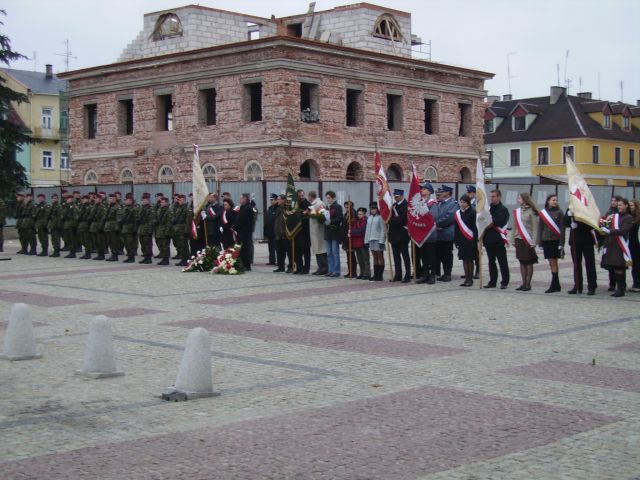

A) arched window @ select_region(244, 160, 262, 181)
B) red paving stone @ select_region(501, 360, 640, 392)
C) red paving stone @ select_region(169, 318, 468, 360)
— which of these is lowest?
red paving stone @ select_region(501, 360, 640, 392)

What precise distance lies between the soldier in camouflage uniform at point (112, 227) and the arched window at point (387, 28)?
22635 millimetres

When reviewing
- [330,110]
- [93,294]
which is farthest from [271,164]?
[93,294]

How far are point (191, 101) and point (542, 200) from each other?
16.8 metres

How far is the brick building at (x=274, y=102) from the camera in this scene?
41.8m

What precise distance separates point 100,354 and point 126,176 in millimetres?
39647

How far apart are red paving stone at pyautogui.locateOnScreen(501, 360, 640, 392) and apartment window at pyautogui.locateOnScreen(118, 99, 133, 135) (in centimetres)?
4110

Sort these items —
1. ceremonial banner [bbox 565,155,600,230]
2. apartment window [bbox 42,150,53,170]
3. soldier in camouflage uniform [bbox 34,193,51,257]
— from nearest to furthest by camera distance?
ceremonial banner [bbox 565,155,600,230] → soldier in camouflage uniform [bbox 34,193,51,257] → apartment window [bbox 42,150,53,170]

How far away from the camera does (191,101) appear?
44.9 m

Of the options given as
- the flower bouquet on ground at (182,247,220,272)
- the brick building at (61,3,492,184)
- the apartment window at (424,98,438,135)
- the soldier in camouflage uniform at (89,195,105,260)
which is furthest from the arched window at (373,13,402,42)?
the flower bouquet on ground at (182,247,220,272)

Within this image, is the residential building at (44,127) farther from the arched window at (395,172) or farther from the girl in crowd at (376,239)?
the girl in crowd at (376,239)

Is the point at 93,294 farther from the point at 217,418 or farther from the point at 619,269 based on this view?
the point at 217,418

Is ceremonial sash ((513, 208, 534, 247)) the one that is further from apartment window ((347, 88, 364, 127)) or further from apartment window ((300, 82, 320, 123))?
apartment window ((347, 88, 364, 127))

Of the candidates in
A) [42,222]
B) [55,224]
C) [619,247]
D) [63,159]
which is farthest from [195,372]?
[63,159]

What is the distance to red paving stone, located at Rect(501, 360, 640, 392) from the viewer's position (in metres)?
9.38
